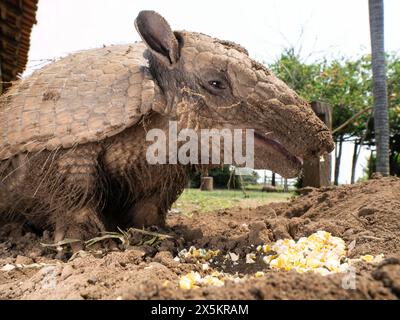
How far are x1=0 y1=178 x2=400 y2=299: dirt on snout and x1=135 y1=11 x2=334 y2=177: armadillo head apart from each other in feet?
1.73

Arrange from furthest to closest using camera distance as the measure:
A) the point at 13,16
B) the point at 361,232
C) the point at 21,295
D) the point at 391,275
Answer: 1. the point at 13,16
2. the point at 361,232
3. the point at 21,295
4. the point at 391,275

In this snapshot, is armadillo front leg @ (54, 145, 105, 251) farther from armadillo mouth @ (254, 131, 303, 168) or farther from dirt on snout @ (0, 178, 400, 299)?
armadillo mouth @ (254, 131, 303, 168)

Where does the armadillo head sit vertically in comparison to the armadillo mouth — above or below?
above

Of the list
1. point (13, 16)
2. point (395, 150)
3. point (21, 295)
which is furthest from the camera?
point (395, 150)

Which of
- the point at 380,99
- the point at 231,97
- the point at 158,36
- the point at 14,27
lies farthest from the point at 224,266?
the point at 380,99

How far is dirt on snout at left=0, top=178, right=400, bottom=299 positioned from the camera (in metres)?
1.30

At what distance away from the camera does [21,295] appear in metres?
→ 1.91

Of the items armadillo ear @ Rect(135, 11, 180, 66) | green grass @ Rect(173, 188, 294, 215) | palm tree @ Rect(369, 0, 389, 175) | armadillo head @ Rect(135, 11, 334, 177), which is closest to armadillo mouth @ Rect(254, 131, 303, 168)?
armadillo head @ Rect(135, 11, 334, 177)

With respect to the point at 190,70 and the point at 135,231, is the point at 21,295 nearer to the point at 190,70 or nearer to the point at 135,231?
the point at 135,231

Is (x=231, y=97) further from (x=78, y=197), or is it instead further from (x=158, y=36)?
(x=78, y=197)

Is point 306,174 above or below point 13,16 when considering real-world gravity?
below

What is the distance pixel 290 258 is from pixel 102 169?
5.16ft

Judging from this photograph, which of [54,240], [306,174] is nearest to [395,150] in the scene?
[306,174]

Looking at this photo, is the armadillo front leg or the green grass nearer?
the armadillo front leg
